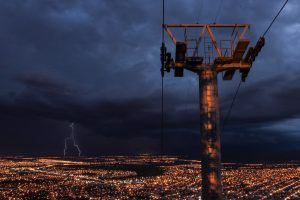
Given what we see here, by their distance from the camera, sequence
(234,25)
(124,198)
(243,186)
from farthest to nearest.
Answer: (243,186) < (124,198) < (234,25)

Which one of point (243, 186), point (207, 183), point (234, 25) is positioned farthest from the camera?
point (243, 186)

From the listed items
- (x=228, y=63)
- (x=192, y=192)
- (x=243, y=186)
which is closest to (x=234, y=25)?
(x=228, y=63)

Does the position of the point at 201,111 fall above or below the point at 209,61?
below

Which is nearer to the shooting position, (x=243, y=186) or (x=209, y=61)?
(x=209, y=61)

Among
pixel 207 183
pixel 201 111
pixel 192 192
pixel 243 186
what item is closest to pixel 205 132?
pixel 201 111

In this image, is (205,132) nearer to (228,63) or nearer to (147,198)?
(228,63)

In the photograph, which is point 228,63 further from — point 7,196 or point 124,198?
point 7,196

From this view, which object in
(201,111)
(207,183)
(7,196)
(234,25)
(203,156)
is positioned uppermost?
(234,25)
